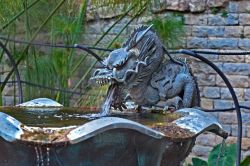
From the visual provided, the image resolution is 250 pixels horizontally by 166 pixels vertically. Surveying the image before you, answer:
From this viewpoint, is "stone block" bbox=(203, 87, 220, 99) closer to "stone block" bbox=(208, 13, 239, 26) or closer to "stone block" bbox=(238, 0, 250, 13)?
"stone block" bbox=(208, 13, 239, 26)

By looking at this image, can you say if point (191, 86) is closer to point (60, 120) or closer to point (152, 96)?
point (152, 96)

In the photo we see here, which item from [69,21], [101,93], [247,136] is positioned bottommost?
[247,136]

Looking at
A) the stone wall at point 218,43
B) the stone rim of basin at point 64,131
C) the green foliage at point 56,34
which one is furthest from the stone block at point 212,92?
the stone rim of basin at point 64,131

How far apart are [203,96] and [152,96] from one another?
319 centimetres

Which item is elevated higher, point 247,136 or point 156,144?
point 156,144

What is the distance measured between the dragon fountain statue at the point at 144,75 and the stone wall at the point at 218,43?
2910mm

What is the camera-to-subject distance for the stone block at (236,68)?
527 centimetres

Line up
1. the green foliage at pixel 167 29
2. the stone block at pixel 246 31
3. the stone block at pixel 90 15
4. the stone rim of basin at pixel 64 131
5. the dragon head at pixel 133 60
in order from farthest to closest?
the stone block at pixel 90 15 < the stone block at pixel 246 31 < the green foliage at pixel 167 29 < the dragon head at pixel 133 60 < the stone rim of basin at pixel 64 131

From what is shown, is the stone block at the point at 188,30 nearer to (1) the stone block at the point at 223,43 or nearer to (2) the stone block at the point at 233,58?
(1) the stone block at the point at 223,43

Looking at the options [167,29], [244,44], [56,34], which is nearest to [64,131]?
[167,29]

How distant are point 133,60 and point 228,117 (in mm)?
3266

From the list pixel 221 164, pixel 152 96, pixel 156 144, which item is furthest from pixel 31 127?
pixel 221 164

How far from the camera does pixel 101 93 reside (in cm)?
409

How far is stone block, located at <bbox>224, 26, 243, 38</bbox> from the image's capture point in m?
5.26
